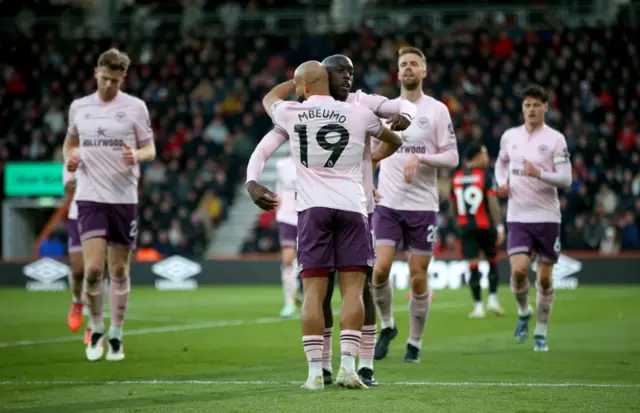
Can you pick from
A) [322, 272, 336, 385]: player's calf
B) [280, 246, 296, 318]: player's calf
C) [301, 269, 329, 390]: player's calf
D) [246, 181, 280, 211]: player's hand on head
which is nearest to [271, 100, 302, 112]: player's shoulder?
[246, 181, 280, 211]: player's hand on head

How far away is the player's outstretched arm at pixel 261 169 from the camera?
7305 mm

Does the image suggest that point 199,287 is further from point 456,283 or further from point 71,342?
point 71,342

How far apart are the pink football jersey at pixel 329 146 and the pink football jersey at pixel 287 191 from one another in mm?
8481

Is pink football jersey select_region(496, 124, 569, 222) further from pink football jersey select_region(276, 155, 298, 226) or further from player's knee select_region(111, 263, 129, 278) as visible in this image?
pink football jersey select_region(276, 155, 298, 226)

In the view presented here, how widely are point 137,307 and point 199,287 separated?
6602mm

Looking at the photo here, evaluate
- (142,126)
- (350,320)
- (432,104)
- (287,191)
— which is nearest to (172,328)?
(287,191)

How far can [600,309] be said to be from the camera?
16750 millimetres

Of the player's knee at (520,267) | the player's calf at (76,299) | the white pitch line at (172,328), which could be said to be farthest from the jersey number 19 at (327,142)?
the player's calf at (76,299)

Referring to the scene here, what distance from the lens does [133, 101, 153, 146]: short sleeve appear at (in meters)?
10.3

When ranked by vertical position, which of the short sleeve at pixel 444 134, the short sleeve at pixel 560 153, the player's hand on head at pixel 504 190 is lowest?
the player's hand on head at pixel 504 190

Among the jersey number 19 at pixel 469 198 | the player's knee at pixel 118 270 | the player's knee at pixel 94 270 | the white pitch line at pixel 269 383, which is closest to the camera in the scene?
the white pitch line at pixel 269 383

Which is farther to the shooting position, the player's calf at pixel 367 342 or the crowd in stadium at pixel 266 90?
the crowd in stadium at pixel 266 90

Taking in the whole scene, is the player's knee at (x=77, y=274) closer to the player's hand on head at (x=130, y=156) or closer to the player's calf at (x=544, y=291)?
the player's hand on head at (x=130, y=156)

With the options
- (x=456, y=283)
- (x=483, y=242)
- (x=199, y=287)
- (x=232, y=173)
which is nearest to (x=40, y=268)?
(x=199, y=287)
